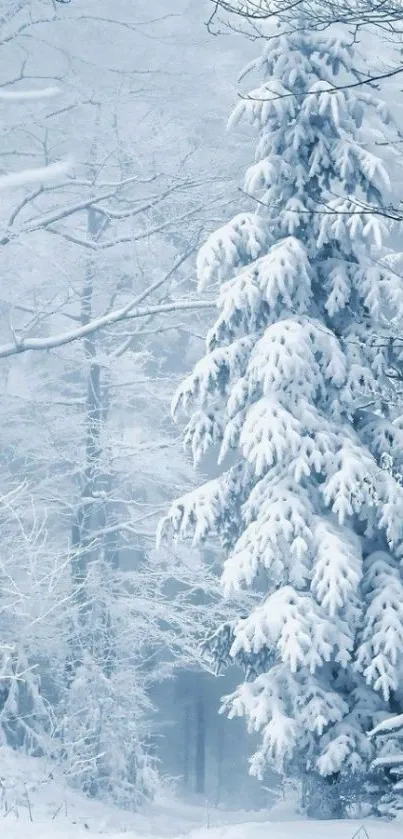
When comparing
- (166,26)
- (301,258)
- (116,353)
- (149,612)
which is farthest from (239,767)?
(301,258)

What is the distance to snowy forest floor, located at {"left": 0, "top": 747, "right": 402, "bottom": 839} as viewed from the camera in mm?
6844

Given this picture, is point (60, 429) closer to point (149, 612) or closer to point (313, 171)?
point (149, 612)

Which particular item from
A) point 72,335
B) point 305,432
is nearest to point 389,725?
point 305,432

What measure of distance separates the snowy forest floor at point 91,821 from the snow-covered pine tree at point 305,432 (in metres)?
1.39

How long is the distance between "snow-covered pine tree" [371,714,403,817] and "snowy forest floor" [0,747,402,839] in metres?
0.34

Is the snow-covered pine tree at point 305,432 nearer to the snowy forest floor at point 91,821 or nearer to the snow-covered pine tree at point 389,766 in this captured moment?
the snow-covered pine tree at point 389,766

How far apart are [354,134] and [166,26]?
1954 centimetres

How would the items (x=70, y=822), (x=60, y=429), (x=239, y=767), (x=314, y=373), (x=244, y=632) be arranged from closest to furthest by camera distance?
(x=70, y=822)
(x=244, y=632)
(x=314, y=373)
(x=60, y=429)
(x=239, y=767)

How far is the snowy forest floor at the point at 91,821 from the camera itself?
684cm

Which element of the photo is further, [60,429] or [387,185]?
[60,429]

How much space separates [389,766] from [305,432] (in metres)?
4.08

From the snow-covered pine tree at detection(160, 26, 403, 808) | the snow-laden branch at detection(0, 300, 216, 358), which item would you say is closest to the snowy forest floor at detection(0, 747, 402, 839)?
the snow-covered pine tree at detection(160, 26, 403, 808)

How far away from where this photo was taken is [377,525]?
9.83 m

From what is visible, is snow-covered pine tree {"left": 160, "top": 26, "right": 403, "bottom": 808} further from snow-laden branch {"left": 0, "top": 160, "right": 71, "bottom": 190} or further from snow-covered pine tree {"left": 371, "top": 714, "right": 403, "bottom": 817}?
snow-laden branch {"left": 0, "top": 160, "right": 71, "bottom": 190}
